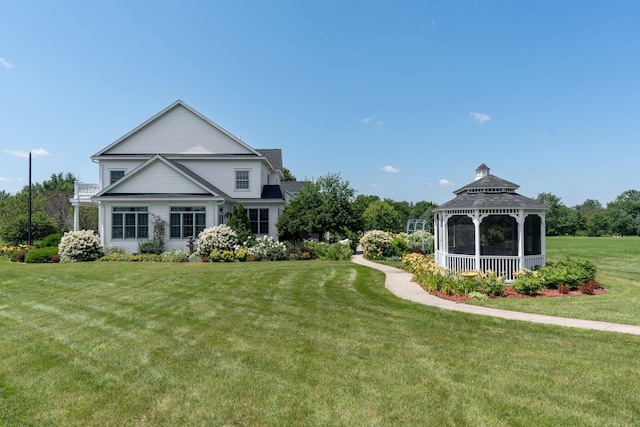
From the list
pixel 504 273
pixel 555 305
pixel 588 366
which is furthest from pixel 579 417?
pixel 504 273

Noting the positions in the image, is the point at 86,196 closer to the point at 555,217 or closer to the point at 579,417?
the point at 579,417

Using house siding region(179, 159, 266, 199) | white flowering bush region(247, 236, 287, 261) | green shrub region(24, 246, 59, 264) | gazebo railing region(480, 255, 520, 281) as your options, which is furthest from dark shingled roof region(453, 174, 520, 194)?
green shrub region(24, 246, 59, 264)

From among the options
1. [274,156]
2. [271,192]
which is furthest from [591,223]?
[271,192]

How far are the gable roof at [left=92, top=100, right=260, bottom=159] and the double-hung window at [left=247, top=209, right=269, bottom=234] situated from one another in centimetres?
396

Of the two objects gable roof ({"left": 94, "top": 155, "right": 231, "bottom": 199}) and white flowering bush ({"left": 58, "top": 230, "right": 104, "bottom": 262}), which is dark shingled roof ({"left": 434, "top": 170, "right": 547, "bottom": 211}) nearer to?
gable roof ({"left": 94, "top": 155, "right": 231, "bottom": 199})

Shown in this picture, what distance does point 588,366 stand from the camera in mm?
5504

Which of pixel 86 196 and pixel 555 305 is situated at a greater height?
pixel 86 196

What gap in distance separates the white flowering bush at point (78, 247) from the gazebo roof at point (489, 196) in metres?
18.2

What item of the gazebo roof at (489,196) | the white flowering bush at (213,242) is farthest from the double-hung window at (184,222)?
the gazebo roof at (489,196)

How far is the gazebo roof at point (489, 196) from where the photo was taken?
13.1 metres

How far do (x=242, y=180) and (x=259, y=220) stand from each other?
9.93 ft

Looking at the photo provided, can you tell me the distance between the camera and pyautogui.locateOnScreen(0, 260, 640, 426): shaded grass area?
4.21 metres

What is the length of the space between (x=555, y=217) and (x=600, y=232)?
8687mm

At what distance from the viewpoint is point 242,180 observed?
2730 centimetres
